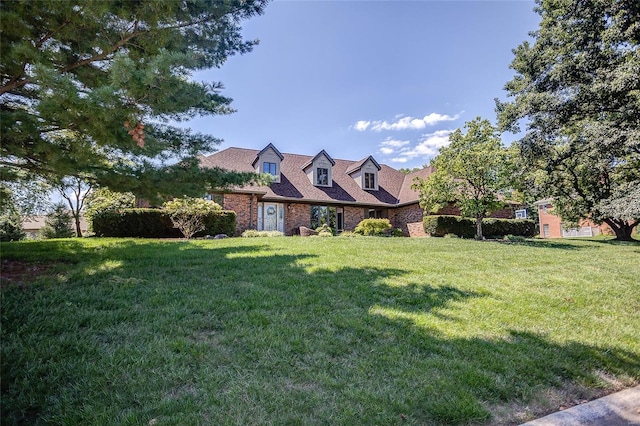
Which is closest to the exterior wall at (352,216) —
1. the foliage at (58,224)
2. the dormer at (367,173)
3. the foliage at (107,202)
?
the dormer at (367,173)

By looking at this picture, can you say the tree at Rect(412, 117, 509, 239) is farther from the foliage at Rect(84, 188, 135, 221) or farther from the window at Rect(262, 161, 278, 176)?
the foliage at Rect(84, 188, 135, 221)

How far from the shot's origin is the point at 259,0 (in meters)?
6.24

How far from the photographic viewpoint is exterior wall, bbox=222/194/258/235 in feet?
56.3

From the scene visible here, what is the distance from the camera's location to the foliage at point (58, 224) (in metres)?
19.2

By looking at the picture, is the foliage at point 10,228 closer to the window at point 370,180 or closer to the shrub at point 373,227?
the shrub at point 373,227

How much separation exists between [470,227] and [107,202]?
18.8 meters

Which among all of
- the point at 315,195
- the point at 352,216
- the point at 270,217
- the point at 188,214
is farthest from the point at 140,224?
the point at 352,216

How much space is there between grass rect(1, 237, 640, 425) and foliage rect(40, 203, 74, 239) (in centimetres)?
1528

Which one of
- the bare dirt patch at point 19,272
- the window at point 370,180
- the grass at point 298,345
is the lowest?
the grass at point 298,345

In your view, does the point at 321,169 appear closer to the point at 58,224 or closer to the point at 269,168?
the point at 269,168

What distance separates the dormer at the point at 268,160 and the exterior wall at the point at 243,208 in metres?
2.02

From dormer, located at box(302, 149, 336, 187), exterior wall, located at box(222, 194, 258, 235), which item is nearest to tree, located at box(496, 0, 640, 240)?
dormer, located at box(302, 149, 336, 187)

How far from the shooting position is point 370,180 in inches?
867

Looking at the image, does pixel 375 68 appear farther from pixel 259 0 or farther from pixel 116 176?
pixel 116 176
